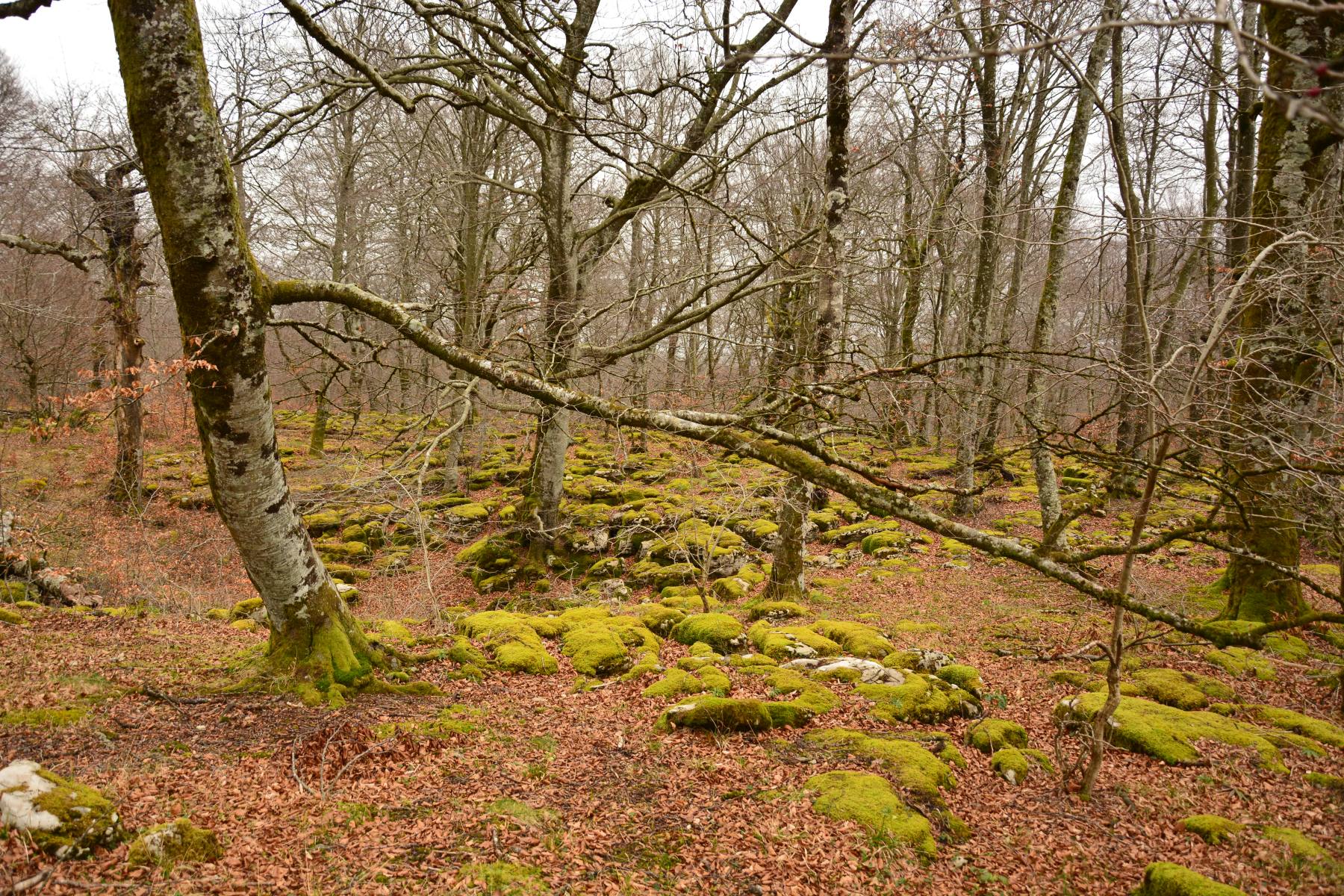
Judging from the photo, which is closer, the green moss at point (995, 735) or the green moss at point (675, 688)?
the green moss at point (995, 735)

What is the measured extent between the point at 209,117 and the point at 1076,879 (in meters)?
6.44

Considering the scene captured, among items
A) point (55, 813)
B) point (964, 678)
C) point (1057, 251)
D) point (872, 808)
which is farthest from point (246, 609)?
point (1057, 251)

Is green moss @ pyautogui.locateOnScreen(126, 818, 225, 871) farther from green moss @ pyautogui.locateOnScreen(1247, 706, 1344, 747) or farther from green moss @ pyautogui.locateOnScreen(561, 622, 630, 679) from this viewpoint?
green moss @ pyautogui.locateOnScreen(1247, 706, 1344, 747)

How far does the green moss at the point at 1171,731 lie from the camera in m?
4.92

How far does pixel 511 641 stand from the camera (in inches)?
274

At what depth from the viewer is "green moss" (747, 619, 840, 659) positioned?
21.9ft

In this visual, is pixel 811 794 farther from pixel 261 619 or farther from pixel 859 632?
pixel 261 619

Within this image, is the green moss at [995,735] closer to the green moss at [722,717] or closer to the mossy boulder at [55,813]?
the green moss at [722,717]

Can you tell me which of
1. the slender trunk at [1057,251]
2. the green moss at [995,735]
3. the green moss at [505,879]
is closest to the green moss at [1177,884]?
the green moss at [995,735]

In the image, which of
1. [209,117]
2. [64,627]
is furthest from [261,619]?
[209,117]

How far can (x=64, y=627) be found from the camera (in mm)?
A: 6602

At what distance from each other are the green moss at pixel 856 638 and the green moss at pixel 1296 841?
114 inches

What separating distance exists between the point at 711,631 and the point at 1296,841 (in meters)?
4.54

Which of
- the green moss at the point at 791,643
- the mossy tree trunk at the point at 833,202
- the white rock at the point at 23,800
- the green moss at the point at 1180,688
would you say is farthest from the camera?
the mossy tree trunk at the point at 833,202
